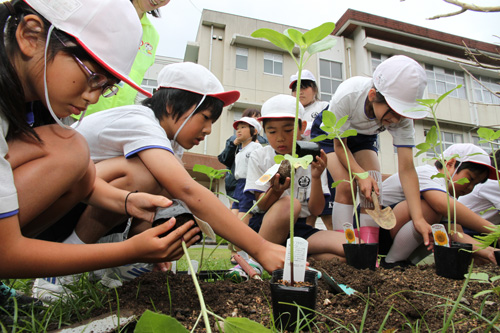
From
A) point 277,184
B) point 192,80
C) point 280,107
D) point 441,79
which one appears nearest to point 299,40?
point 192,80

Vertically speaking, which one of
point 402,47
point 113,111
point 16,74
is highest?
point 402,47

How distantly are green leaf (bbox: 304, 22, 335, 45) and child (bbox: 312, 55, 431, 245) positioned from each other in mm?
1046

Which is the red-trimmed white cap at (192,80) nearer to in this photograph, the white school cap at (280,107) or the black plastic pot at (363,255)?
the white school cap at (280,107)

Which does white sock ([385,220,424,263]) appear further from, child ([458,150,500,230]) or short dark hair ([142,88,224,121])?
short dark hair ([142,88,224,121])

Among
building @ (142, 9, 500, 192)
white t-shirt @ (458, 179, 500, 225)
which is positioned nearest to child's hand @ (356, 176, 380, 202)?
white t-shirt @ (458, 179, 500, 225)

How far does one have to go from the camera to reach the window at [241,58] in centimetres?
1150

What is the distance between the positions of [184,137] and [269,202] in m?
0.70

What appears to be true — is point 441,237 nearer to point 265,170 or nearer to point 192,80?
point 265,170

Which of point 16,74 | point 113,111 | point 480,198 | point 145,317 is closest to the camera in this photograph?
point 145,317

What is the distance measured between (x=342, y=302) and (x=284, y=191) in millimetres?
1285

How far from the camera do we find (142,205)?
3.43 feet

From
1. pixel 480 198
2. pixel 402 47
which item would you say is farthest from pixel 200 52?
pixel 480 198

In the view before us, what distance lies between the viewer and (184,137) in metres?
1.55

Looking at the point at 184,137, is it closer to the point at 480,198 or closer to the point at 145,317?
the point at 145,317
